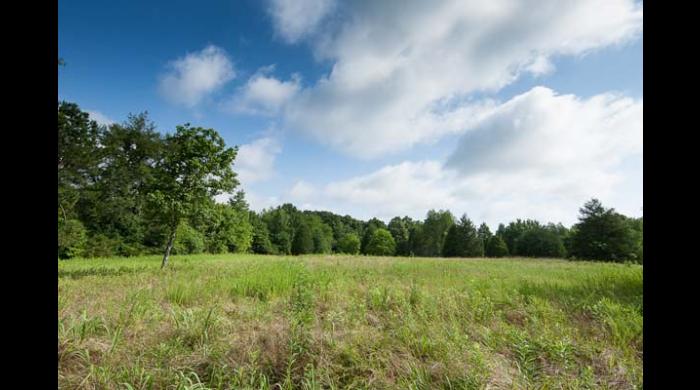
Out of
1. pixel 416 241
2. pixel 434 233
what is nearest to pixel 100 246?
pixel 416 241

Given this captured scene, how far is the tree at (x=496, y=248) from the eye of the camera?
161 feet

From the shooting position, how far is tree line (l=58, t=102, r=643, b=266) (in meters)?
12.0

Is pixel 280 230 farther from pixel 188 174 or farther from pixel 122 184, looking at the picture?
pixel 188 174

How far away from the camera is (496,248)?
162ft

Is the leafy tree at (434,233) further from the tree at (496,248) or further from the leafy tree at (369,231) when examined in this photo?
the leafy tree at (369,231)

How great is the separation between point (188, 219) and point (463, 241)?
4614 cm

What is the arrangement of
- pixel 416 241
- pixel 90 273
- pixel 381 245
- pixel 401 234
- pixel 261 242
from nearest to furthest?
1. pixel 90 273
2. pixel 261 242
3. pixel 381 245
4. pixel 416 241
5. pixel 401 234

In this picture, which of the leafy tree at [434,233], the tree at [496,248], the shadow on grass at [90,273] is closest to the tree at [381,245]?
the leafy tree at [434,233]

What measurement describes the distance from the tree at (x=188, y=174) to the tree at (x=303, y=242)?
141ft

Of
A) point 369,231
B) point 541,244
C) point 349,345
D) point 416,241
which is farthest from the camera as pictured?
point 369,231

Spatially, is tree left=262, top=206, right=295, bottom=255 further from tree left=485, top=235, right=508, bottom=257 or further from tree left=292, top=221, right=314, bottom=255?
tree left=485, top=235, right=508, bottom=257

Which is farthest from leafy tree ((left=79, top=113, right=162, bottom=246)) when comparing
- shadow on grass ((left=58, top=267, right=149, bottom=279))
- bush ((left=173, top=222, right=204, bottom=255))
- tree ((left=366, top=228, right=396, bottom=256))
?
tree ((left=366, top=228, right=396, bottom=256))
